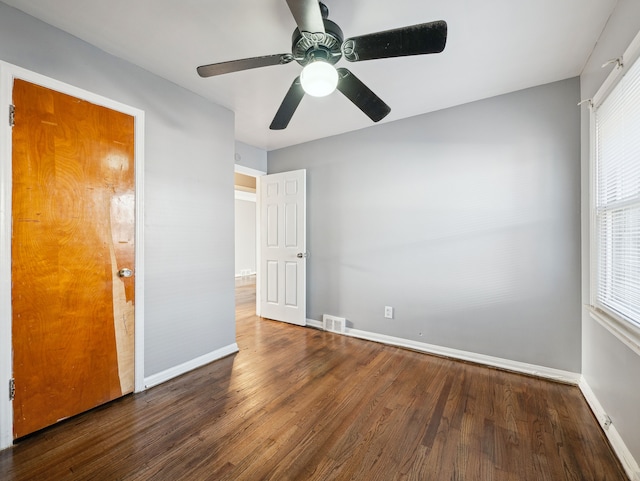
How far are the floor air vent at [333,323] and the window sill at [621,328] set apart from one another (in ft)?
7.59

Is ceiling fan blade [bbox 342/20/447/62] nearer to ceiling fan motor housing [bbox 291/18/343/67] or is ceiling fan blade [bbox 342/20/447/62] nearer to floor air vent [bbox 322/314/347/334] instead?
ceiling fan motor housing [bbox 291/18/343/67]

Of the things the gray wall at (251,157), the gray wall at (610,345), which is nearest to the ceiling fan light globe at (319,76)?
the gray wall at (610,345)

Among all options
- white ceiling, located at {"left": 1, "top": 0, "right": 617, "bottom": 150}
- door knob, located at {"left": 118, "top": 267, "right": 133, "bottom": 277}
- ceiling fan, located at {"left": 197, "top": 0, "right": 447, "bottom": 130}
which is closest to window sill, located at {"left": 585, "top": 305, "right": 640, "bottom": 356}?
ceiling fan, located at {"left": 197, "top": 0, "right": 447, "bottom": 130}

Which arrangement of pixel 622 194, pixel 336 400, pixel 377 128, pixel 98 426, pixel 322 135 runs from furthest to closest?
A: pixel 322 135, pixel 377 128, pixel 336 400, pixel 98 426, pixel 622 194

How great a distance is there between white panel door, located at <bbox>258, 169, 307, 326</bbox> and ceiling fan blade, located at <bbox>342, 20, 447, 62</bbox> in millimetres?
2334

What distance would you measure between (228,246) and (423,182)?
2186mm

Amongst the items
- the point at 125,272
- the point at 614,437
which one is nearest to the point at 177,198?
the point at 125,272

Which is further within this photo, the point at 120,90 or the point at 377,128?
the point at 377,128

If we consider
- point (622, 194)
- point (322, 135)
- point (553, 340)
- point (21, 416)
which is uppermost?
point (322, 135)

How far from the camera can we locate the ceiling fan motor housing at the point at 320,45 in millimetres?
1375

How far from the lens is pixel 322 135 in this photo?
3596 mm

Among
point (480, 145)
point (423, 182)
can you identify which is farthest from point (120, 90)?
point (480, 145)

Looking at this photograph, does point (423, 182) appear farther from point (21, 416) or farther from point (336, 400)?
point (21, 416)

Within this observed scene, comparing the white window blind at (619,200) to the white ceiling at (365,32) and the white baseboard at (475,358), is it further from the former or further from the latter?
the white baseboard at (475,358)
